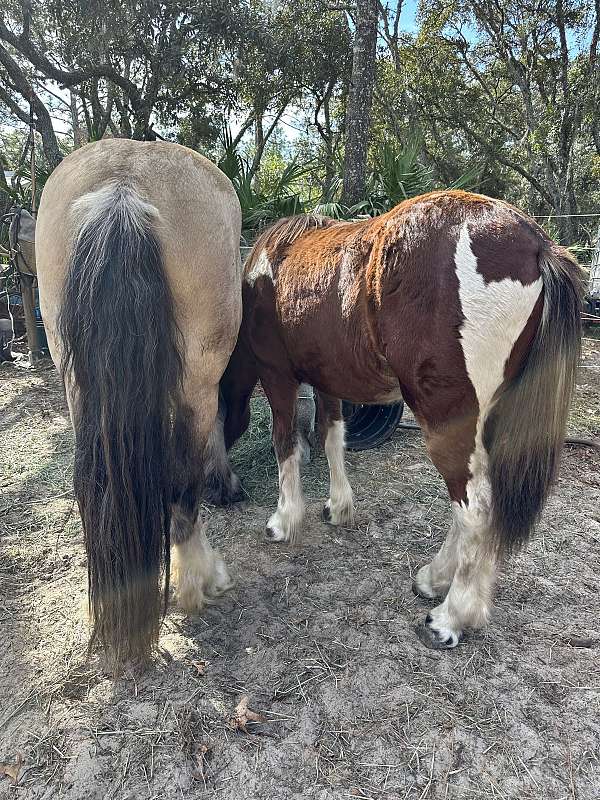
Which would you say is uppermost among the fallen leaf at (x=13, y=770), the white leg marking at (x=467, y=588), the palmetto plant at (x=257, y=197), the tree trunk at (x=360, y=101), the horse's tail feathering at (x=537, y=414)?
the tree trunk at (x=360, y=101)

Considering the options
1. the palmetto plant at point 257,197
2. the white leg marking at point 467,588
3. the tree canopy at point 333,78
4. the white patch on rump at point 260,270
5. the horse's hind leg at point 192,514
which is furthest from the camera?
the tree canopy at point 333,78

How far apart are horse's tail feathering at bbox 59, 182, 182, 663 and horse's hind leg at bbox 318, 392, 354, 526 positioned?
1.36 meters

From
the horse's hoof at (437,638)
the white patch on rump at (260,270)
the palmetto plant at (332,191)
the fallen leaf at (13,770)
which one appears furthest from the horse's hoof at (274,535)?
the palmetto plant at (332,191)

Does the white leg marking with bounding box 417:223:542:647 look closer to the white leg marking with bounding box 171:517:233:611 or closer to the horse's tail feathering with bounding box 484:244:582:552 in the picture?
the horse's tail feathering with bounding box 484:244:582:552

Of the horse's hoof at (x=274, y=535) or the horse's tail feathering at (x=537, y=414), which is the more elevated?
the horse's tail feathering at (x=537, y=414)

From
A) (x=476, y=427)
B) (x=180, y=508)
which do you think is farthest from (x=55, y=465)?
(x=476, y=427)

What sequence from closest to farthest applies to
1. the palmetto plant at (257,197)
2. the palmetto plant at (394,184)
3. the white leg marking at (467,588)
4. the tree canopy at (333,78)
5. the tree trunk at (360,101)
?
the white leg marking at (467,588)
the palmetto plant at (394,184)
the palmetto plant at (257,197)
the tree trunk at (360,101)
the tree canopy at (333,78)

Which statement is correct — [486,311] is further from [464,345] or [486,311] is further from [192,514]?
[192,514]

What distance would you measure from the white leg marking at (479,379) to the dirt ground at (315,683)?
0.15 metres

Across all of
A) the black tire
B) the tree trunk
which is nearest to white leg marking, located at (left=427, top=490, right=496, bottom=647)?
the black tire

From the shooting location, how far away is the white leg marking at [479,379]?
1.68 metres

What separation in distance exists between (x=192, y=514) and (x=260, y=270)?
1279 mm

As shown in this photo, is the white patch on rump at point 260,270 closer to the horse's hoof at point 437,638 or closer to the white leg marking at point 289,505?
the white leg marking at point 289,505

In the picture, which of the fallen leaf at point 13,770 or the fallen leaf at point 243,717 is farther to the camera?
the fallen leaf at point 243,717
